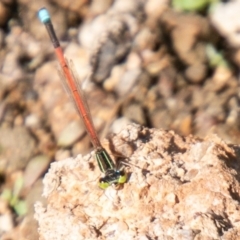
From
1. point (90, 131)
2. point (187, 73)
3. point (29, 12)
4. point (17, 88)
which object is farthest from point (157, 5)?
point (90, 131)

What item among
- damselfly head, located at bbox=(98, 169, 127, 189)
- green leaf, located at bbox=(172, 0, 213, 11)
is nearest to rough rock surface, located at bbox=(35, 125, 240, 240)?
damselfly head, located at bbox=(98, 169, 127, 189)

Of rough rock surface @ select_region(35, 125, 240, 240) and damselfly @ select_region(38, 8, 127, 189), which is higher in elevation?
damselfly @ select_region(38, 8, 127, 189)

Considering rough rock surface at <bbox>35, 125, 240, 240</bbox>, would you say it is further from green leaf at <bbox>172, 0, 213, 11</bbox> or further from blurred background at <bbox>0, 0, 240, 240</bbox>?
green leaf at <bbox>172, 0, 213, 11</bbox>

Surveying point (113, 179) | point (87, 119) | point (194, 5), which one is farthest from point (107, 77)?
point (113, 179)

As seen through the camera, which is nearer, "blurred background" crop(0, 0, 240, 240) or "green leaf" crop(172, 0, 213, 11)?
"blurred background" crop(0, 0, 240, 240)

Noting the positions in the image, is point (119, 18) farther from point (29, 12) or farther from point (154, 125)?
point (154, 125)

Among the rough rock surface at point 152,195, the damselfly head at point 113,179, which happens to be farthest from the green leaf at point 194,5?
the damselfly head at point 113,179

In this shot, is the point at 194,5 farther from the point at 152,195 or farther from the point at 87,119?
the point at 152,195
